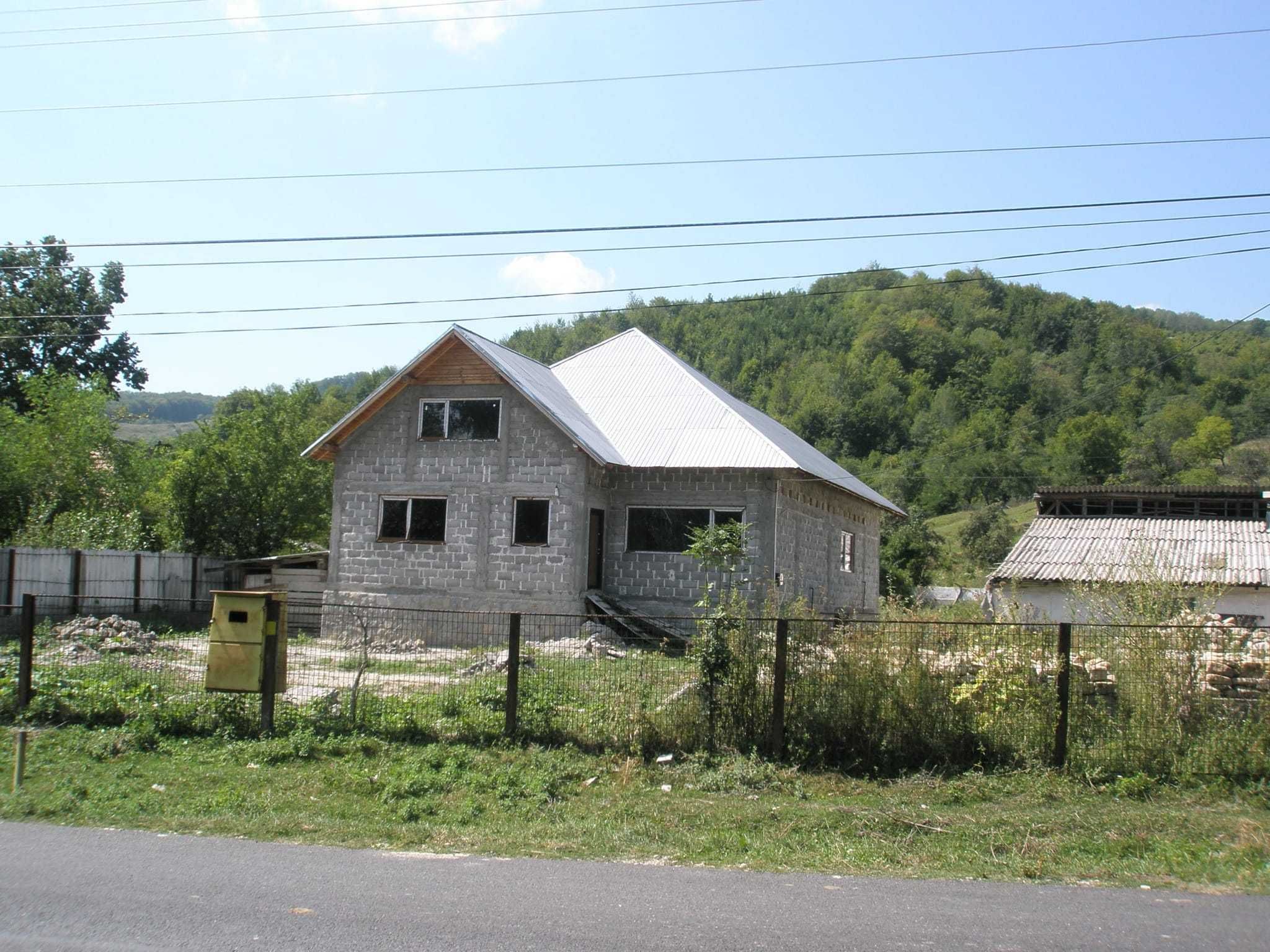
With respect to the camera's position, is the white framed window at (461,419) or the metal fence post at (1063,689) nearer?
the metal fence post at (1063,689)

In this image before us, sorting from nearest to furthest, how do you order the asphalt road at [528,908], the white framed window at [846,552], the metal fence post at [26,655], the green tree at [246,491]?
the asphalt road at [528,908]
the metal fence post at [26,655]
the white framed window at [846,552]
the green tree at [246,491]

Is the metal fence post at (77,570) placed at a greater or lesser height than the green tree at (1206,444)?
lesser

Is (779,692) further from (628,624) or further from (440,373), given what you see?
(440,373)

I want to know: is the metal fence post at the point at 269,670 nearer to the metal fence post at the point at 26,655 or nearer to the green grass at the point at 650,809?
the green grass at the point at 650,809

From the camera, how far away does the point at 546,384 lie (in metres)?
24.9

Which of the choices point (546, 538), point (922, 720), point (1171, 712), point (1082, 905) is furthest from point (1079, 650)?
point (546, 538)

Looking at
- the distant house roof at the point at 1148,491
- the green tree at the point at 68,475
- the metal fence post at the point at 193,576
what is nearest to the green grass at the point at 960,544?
the distant house roof at the point at 1148,491

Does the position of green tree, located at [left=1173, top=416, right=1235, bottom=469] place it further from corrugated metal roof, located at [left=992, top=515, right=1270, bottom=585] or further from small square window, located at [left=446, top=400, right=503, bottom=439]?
small square window, located at [left=446, top=400, right=503, bottom=439]

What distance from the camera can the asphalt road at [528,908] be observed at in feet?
18.5

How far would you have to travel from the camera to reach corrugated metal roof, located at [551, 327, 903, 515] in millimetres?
22391

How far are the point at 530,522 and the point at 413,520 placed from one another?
107 inches

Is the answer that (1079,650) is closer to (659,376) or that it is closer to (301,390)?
(659,376)

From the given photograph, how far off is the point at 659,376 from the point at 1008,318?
1902 inches

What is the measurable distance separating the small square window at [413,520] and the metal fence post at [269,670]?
451 inches
